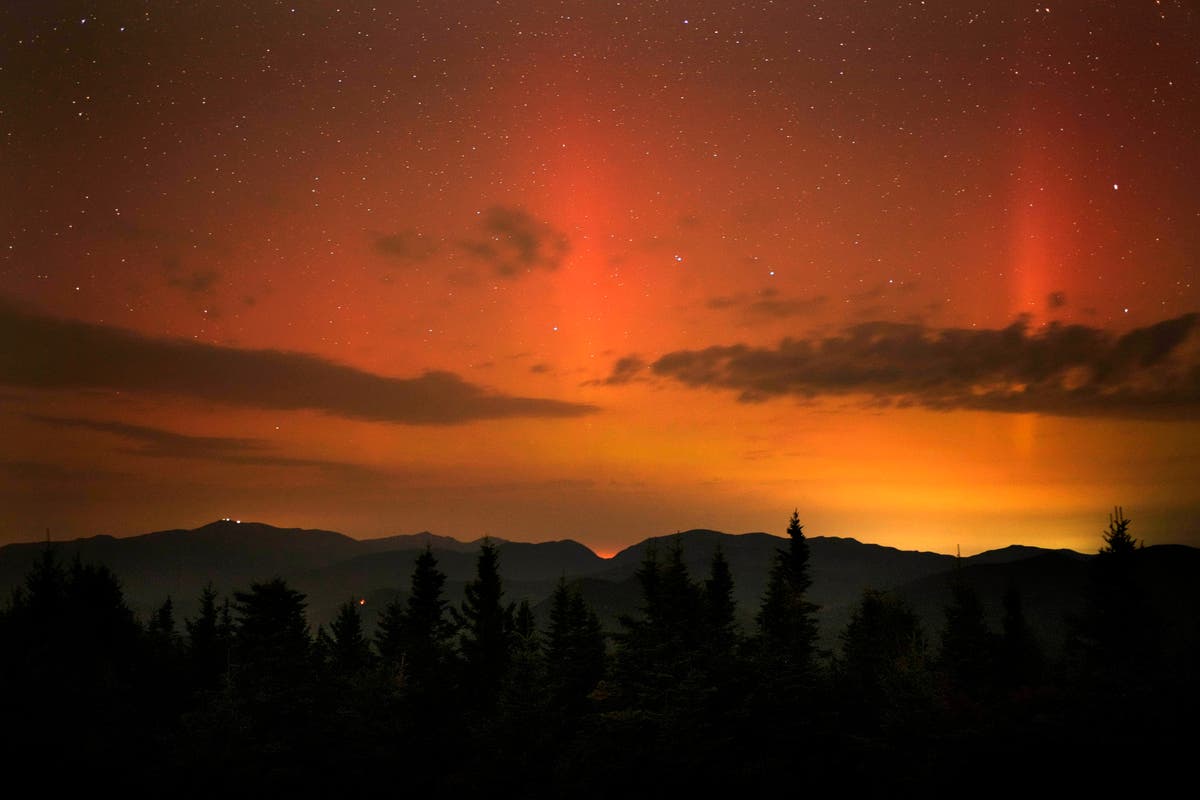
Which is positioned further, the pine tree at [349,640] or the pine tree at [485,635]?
the pine tree at [349,640]

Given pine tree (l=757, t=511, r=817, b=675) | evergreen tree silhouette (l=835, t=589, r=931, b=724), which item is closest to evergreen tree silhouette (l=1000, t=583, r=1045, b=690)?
evergreen tree silhouette (l=835, t=589, r=931, b=724)

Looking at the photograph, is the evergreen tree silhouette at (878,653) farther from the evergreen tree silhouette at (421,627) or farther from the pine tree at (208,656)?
the pine tree at (208,656)

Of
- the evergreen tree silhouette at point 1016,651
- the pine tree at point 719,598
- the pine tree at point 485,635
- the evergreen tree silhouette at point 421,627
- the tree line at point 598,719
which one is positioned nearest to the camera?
the tree line at point 598,719

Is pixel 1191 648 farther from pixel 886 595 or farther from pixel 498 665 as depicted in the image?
pixel 886 595

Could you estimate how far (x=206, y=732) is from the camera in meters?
30.8

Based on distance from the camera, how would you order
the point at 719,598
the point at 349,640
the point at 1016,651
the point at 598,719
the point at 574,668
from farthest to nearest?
1. the point at 349,640
2. the point at 1016,651
3. the point at 719,598
4. the point at 574,668
5. the point at 598,719

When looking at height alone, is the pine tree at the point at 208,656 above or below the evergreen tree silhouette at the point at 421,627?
below

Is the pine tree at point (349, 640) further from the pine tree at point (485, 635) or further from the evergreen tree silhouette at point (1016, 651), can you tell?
the evergreen tree silhouette at point (1016, 651)

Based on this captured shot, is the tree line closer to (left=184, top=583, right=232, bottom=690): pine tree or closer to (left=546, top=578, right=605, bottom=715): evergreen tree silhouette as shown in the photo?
(left=546, top=578, right=605, bottom=715): evergreen tree silhouette

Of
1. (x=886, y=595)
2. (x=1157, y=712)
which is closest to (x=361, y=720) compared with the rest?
(x=1157, y=712)

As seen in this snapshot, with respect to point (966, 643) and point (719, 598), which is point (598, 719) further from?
point (966, 643)

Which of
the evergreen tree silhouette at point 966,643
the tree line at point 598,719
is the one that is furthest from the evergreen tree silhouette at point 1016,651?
the tree line at point 598,719

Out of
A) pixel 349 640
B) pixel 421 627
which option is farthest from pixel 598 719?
pixel 349 640

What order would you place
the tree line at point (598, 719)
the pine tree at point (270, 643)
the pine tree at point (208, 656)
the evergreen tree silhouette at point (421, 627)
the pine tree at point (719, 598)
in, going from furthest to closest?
the pine tree at point (719, 598) < the pine tree at point (208, 656) < the evergreen tree silhouette at point (421, 627) < the pine tree at point (270, 643) < the tree line at point (598, 719)
